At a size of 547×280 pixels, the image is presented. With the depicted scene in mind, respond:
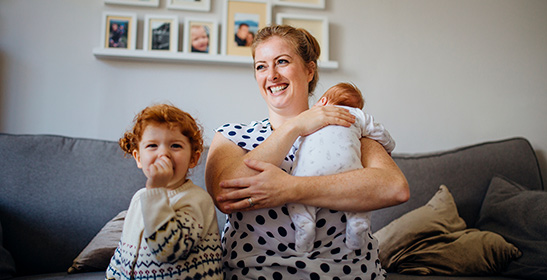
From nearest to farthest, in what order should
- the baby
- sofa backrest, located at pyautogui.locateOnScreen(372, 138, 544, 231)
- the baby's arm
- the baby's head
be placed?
the baby's arm, the baby, the baby's head, sofa backrest, located at pyautogui.locateOnScreen(372, 138, 544, 231)

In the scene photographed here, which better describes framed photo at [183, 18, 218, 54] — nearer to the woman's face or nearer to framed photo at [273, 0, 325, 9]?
framed photo at [273, 0, 325, 9]

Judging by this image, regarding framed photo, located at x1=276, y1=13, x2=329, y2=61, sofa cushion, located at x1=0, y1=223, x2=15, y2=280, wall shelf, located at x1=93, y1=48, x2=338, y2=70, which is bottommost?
sofa cushion, located at x1=0, y1=223, x2=15, y2=280

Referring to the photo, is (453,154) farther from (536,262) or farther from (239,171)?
(239,171)

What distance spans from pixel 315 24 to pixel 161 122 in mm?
1684

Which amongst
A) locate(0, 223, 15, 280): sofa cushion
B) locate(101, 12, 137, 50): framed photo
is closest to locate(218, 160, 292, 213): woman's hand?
locate(0, 223, 15, 280): sofa cushion

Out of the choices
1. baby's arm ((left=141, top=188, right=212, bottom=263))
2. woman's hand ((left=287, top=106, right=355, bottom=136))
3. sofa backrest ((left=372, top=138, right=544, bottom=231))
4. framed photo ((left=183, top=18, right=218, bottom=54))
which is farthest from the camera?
framed photo ((left=183, top=18, right=218, bottom=54))

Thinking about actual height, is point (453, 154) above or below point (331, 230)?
above

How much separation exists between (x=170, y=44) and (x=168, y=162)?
59.2 inches

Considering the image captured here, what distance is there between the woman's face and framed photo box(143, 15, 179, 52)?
100cm

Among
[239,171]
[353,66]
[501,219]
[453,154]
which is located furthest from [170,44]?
[501,219]

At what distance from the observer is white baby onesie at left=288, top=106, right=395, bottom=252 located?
3.71ft

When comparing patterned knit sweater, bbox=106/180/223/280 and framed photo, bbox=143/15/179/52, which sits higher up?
framed photo, bbox=143/15/179/52

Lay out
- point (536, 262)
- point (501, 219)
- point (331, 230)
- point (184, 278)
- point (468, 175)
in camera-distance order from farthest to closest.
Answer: point (468, 175) → point (501, 219) → point (536, 262) → point (331, 230) → point (184, 278)

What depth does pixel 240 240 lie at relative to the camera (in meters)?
1.24
